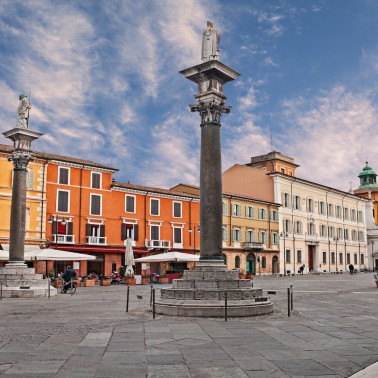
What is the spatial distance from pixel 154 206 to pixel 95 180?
23.7 feet

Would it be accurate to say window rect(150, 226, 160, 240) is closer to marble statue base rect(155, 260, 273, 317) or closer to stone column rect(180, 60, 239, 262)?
stone column rect(180, 60, 239, 262)

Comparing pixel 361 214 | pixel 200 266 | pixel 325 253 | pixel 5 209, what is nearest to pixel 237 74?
pixel 200 266

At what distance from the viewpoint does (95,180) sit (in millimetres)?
47406

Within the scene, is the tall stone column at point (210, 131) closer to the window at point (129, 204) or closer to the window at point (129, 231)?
the window at point (129, 231)

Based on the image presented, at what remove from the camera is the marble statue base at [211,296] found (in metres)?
13.9

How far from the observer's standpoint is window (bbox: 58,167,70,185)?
148 feet

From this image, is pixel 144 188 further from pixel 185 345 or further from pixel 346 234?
pixel 346 234

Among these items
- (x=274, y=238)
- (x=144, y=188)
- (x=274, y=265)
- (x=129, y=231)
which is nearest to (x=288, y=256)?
(x=274, y=265)

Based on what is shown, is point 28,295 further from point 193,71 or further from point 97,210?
point 97,210

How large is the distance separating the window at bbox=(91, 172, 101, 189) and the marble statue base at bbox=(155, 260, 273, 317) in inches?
1300

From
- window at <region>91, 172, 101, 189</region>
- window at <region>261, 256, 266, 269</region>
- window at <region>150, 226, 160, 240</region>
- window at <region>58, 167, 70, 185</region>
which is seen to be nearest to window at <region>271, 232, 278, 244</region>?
window at <region>261, 256, 266, 269</region>

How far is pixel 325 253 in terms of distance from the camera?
74438mm

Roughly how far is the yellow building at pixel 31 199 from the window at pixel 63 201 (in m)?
1.49

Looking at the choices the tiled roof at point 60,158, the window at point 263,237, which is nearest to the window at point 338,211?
the window at point 263,237
